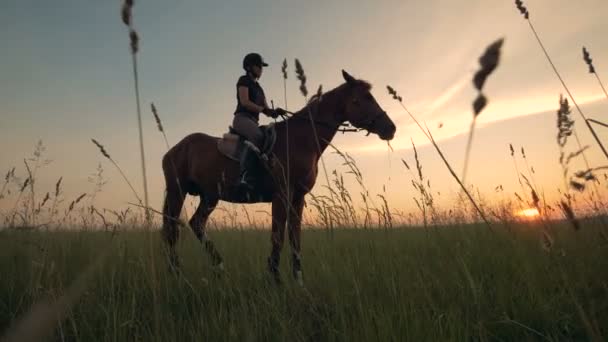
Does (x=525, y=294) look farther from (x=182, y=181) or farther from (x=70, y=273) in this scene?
(x=182, y=181)

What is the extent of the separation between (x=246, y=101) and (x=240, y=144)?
0.65 meters

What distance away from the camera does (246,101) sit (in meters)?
5.95

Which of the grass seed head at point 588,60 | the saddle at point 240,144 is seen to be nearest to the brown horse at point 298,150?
the saddle at point 240,144

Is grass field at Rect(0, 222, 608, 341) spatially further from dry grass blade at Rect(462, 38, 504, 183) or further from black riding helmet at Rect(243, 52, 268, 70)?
black riding helmet at Rect(243, 52, 268, 70)

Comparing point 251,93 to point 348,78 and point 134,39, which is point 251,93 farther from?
point 134,39

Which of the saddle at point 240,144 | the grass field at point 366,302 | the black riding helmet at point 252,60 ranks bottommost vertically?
the grass field at point 366,302

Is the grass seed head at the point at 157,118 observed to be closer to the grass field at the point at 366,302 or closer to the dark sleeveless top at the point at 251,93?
the grass field at the point at 366,302

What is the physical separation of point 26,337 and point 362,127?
19.1ft

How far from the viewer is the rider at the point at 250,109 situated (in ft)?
19.0

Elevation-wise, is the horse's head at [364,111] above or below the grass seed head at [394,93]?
above

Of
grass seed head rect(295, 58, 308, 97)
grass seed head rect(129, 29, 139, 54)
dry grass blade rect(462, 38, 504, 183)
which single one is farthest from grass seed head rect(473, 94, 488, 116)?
grass seed head rect(295, 58, 308, 97)

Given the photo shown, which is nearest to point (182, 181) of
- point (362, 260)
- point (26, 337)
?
point (362, 260)

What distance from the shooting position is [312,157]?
5707 mm

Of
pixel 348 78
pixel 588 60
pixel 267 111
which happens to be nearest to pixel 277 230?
pixel 267 111
